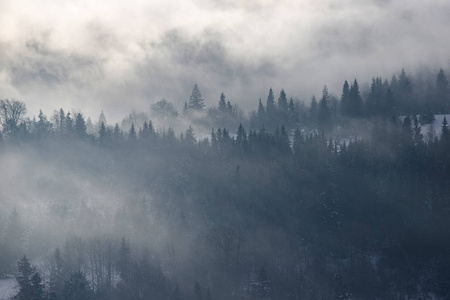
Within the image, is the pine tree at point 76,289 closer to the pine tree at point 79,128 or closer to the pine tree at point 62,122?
the pine tree at point 79,128

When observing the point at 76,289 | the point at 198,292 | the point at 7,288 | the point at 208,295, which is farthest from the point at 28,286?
the point at 208,295

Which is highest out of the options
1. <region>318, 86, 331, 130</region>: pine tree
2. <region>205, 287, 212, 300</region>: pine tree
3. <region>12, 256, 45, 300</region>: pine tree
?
<region>318, 86, 331, 130</region>: pine tree

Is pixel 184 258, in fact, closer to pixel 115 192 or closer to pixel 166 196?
pixel 166 196

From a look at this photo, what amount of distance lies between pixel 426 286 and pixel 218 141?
74.1 metres

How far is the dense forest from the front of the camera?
110688 millimetres

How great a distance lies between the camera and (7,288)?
347 feet

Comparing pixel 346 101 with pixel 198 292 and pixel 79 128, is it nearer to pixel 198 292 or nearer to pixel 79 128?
pixel 79 128

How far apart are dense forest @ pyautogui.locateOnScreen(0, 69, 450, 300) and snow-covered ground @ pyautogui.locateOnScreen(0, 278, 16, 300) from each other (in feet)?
5.63

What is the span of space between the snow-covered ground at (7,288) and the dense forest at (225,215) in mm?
1716

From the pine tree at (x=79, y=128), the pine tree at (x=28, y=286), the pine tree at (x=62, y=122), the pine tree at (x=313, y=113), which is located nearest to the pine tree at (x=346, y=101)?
the pine tree at (x=313, y=113)

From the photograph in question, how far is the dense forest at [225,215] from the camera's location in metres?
111

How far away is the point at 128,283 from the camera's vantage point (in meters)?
109

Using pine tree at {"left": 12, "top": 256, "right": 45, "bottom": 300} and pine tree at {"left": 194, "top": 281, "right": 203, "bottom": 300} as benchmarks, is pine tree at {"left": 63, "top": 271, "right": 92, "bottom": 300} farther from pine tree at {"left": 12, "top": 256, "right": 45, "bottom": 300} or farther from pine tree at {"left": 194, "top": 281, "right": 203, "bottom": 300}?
pine tree at {"left": 194, "top": 281, "right": 203, "bottom": 300}

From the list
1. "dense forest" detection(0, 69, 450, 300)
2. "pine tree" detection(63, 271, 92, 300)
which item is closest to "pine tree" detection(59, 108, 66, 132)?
"dense forest" detection(0, 69, 450, 300)
